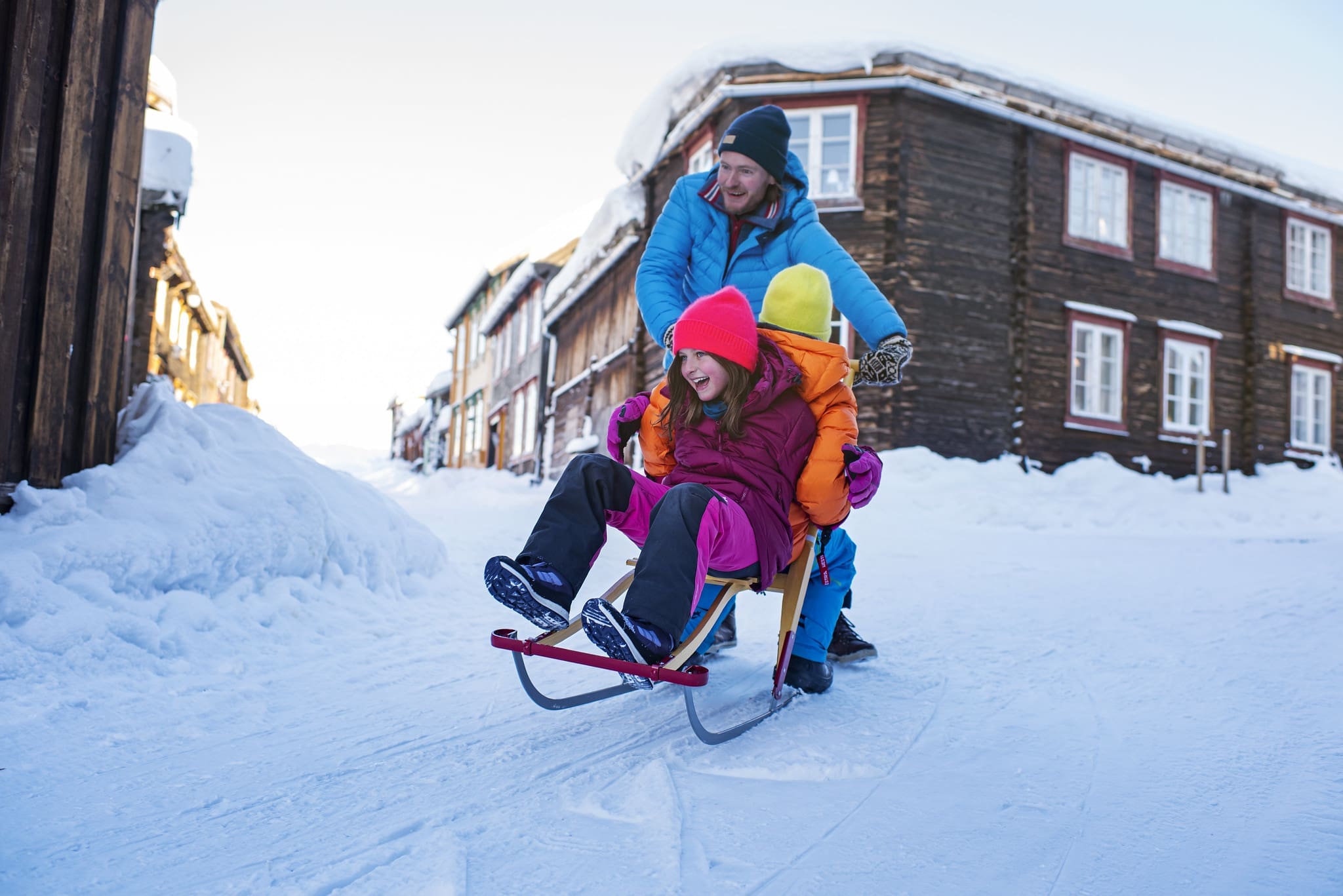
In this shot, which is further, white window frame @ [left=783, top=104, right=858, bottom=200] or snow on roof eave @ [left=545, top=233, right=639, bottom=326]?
snow on roof eave @ [left=545, top=233, right=639, bottom=326]

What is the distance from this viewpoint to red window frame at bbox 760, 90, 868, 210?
11.8 m

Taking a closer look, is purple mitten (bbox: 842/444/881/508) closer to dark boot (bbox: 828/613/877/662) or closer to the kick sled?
the kick sled

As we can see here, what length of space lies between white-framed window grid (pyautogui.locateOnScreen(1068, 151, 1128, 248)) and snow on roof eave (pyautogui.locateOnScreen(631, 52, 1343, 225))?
28 cm

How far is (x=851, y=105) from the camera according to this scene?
12.0m

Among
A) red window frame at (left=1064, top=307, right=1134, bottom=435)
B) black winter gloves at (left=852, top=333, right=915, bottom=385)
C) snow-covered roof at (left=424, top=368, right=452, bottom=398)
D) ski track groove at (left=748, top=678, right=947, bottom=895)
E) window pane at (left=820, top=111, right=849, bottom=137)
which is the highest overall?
window pane at (left=820, top=111, right=849, bottom=137)

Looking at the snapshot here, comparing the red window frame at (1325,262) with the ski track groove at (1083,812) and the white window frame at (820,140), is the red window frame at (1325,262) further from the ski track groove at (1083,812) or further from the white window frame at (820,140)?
the ski track groove at (1083,812)

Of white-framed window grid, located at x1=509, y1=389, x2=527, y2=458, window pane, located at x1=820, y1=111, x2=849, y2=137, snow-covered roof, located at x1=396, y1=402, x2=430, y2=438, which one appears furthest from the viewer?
snow-covered roof, located at x1=396, y1=402, x2=430, y2=438

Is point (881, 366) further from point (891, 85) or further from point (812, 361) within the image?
point (891, 85)

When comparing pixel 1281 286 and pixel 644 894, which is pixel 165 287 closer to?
pixel 644 894

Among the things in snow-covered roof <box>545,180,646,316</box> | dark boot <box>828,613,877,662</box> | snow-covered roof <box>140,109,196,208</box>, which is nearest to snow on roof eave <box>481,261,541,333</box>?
snow-covered roof <box>545,180,646,316</box>

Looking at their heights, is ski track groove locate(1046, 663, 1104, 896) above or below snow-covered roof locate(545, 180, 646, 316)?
below

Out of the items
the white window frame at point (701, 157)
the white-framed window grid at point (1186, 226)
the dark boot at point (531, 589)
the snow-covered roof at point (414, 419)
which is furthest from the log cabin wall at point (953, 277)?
the snow-covered roof at point (414, 419)

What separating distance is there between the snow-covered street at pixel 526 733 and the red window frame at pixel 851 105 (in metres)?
8.09

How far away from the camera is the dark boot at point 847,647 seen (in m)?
3.25
